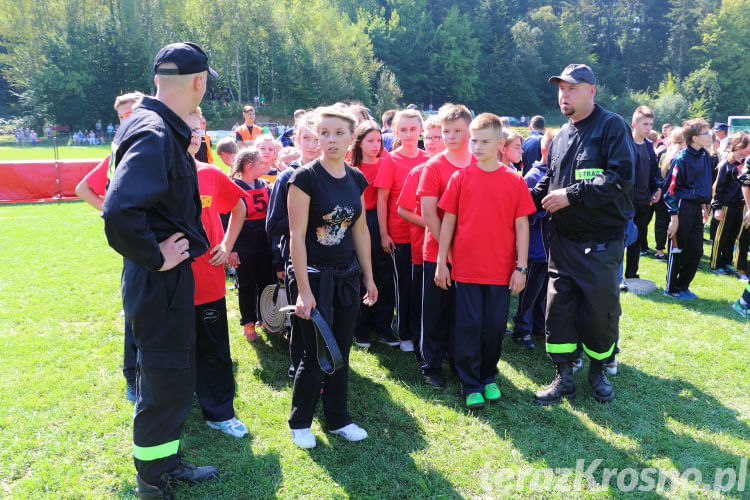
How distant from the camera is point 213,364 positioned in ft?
11.8

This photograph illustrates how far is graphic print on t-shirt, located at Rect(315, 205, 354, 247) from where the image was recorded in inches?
128

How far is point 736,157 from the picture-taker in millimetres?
7508

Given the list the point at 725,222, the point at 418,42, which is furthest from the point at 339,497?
the point at 418,42

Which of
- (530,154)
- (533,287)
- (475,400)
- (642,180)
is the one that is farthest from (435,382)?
(642,180)

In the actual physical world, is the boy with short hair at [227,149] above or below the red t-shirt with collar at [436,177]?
above

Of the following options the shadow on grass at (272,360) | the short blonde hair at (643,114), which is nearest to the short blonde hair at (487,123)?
the shadow on grass at (272,360)

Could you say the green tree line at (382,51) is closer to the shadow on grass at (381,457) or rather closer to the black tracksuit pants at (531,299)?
the black tracksuit pants at (531,299)

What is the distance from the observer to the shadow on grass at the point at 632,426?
332 centimetres

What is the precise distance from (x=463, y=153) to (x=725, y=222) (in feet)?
19.2

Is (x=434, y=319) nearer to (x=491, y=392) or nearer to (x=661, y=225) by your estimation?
(x=491, y=392)

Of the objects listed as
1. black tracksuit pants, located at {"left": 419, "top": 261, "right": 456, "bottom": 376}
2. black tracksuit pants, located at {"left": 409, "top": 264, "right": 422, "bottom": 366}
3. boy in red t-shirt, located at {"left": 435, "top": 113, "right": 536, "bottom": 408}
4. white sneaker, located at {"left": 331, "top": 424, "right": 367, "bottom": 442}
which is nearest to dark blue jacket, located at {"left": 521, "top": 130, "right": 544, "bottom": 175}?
black tracksuit pants, located at {"left": 409, "top": 264, "right": 422, "bottom": 366}

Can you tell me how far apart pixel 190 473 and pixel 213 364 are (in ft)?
2.52

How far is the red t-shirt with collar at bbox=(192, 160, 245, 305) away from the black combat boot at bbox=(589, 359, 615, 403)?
9.90 feet

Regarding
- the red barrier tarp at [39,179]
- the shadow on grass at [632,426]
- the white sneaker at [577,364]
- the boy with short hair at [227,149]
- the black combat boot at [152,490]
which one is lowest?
the shadow on grass at [632,426]
